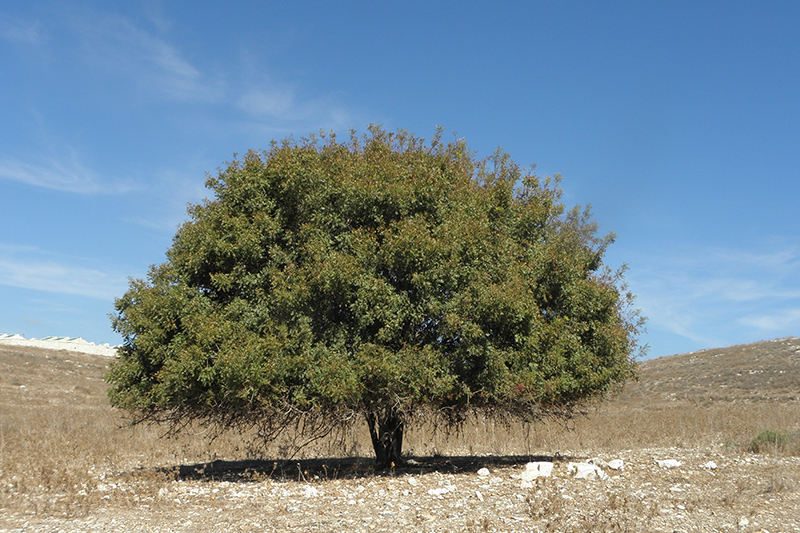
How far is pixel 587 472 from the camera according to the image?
14.0 metres

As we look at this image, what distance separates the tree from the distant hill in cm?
2204

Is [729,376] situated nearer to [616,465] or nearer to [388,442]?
[616,465]

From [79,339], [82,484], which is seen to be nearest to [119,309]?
[82,484]

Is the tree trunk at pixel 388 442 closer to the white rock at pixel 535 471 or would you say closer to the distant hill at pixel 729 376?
the white rock at pixel 535 471

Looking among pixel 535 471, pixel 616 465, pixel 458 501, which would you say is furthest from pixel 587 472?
pixel 458 501

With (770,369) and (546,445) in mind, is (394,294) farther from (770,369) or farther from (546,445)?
(770,369)

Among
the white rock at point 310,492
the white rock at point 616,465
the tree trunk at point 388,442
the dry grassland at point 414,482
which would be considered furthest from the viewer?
the tree trunk at point 388,442

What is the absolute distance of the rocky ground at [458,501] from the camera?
9852 millimetres

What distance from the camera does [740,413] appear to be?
29.0 metres

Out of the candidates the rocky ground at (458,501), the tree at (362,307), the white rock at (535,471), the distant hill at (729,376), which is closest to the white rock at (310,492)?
the rocky ground at (458,501)

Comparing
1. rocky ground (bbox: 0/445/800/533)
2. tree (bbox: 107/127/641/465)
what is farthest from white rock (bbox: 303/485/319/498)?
tree (bbox: 107/127/641/465)

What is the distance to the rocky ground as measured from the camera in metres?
9.85

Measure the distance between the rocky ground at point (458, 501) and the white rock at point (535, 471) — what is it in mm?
86

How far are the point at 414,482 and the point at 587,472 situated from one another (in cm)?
438
